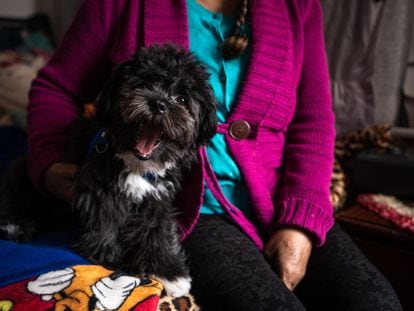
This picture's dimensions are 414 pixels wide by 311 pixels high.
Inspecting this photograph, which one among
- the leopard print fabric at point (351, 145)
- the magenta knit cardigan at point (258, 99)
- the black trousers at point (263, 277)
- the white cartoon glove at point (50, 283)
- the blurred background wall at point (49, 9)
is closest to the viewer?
the white cartoon glove at point (50, 283)

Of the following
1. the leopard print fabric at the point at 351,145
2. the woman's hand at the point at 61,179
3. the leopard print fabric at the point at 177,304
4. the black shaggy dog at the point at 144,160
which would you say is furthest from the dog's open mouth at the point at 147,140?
the leopard print fabric at the point at 351,145

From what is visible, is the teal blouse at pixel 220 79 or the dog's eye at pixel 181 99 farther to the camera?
the teal blouse at pixel 220 79

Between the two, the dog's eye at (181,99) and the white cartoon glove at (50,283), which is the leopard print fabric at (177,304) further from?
the dog's eye at (181,99)

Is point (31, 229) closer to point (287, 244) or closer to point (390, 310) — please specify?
point (287, 244)

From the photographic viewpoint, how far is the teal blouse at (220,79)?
3.73 feet

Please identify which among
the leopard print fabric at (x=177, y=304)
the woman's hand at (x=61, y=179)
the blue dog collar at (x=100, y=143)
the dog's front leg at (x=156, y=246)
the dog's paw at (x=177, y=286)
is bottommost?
the leopard print fabric at (x=177, y=304)

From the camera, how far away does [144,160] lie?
974mm

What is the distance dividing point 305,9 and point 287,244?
0.71 m

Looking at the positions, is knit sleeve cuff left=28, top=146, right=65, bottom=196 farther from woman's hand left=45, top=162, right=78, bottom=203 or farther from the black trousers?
the black trousers

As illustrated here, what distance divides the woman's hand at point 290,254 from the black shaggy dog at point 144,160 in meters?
0.26

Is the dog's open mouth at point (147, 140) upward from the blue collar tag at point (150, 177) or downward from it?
upward

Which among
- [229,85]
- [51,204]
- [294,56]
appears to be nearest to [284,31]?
[294,56]

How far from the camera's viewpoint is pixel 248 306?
2.89ft

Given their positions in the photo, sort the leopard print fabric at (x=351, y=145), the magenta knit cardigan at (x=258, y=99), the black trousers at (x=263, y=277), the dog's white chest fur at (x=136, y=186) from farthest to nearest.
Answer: the leopard print fabric at (x=351, y=145) → the magenta knit cardigan at (x=258, y=99) → the dog's white chest fur at (x=136, y=186) → the black trousers at (x=263, y=277)
